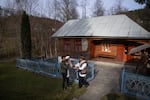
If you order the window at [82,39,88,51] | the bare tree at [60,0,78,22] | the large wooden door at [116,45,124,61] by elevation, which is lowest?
the large wooden door at [116,45,124,61]

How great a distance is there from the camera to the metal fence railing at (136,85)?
255 inches

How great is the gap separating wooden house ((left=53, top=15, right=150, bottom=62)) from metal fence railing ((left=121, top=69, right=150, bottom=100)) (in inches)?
245

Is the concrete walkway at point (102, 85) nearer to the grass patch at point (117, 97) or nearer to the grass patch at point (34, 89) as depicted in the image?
the grass patch at point (117, 97)

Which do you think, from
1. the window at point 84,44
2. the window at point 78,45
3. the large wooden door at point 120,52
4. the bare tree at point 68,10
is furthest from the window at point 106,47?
the bare tree at point 68,10

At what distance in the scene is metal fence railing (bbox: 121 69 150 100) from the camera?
6480mm

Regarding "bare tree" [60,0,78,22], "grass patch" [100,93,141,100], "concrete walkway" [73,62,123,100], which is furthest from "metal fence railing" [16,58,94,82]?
"bare tree" [60,0,78,22]

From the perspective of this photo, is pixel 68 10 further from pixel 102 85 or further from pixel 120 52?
pixel 102 85

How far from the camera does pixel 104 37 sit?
14.0 meters

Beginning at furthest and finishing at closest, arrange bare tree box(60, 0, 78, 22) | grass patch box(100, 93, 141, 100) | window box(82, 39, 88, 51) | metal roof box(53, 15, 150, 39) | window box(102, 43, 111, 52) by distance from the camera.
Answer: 1. bare tree box(60, 0, 78, 22)
2. window box(82, 39, 88, 51)
3. window box(102, 43, 111, 52)
4. metal roof box(53, 15, 150, 39)
5. grass patch box(100, 93, 141, 100)

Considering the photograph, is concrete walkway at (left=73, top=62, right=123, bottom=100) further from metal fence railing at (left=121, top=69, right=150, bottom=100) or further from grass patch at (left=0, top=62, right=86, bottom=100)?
metal fence railing at (left=121, top=69, right=150, bottom=100)

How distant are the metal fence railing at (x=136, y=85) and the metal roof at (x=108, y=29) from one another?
6.23 meters

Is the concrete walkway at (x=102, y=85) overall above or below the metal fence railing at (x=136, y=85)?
below

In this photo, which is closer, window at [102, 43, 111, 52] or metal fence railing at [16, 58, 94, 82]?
metal fence railing at [16, 58, 94, 82]

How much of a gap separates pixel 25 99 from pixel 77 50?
11.3m
